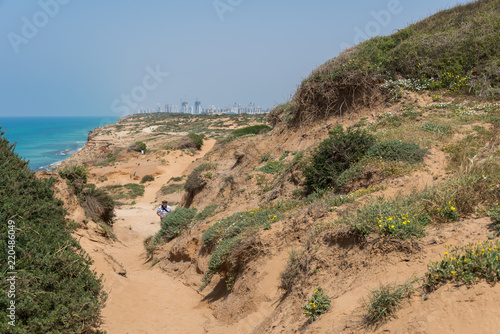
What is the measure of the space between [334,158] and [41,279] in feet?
22.7

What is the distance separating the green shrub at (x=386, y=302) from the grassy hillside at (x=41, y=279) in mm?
3431

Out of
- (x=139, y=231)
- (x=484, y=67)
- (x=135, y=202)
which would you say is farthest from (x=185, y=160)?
(x=484, y=67)

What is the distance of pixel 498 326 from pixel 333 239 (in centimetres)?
263

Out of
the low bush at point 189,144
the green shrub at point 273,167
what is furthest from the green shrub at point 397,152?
the low bush at point 189,144

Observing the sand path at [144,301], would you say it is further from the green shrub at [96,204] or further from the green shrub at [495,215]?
the green shrub at [495,215]

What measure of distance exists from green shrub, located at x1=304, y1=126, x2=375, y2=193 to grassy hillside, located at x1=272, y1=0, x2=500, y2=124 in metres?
4.99

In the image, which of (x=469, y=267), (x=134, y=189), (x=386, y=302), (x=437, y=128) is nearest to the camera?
(x=469, y=267)

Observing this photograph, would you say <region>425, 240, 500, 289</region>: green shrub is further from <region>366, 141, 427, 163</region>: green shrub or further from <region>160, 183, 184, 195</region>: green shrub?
<region>160, 183, 184, 195</region>: green shrub

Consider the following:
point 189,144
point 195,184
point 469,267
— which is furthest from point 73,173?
point 189,144

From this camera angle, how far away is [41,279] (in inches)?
169

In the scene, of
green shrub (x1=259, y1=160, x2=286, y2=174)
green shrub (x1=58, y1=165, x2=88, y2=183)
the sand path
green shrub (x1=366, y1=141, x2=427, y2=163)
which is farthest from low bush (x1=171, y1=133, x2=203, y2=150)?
green shrub (x1=366, y1=141, x2=427, y2=163)

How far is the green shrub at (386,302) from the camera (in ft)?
11.1

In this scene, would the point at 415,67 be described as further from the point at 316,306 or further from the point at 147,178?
the point at 147,178

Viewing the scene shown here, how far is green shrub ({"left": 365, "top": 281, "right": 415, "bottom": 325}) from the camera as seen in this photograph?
339 centimetres
